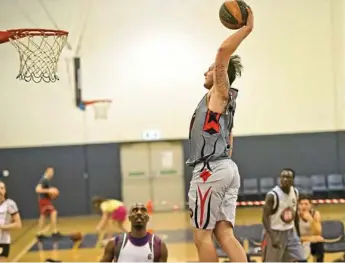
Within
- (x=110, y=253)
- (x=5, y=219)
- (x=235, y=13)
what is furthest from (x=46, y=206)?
(x=235, y=13)

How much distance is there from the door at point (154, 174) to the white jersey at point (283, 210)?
7199 millimetres

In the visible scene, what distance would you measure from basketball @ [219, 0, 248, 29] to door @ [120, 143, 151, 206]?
37.1ft

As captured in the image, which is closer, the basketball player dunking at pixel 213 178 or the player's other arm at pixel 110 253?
the basketball player dunking at pixel 213 178

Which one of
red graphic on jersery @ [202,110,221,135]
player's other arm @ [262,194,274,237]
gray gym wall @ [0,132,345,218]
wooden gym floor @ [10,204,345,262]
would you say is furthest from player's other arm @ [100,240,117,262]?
gray gym wall @ [0,132,345,218]

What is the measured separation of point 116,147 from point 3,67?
203 inches

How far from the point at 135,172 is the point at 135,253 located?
31.7 ft

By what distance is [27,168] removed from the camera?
47.2 feet

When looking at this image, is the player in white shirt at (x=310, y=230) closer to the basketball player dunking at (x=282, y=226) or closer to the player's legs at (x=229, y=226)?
the basketball player dunking at (x=282, y=226)

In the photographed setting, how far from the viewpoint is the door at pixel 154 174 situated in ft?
48.2

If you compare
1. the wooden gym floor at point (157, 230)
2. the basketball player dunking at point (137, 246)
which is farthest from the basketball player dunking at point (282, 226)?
the basketball player dunking at point (137, 246)

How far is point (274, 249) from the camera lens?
7395 mm

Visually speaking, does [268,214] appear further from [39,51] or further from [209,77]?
[209,77]

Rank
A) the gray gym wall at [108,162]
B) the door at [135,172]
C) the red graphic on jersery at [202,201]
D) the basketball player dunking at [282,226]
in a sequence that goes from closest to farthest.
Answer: the red graphic on jersery at [202,201], the basketball player dunking at [282,226], the gray gym wall at [108,162], the door at [135,172]

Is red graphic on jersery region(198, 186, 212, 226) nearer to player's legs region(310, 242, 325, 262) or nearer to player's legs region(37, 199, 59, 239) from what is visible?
player's legs region(310, 242, 325, 262)
